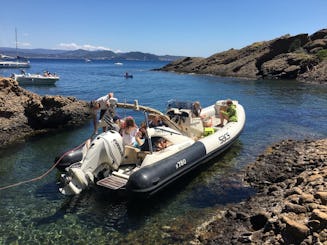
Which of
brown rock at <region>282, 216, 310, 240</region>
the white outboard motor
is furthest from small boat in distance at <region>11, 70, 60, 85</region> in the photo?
brown rock at <region>282, 216, 310, 240</region>

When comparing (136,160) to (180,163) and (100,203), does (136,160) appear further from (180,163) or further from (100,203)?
(100,203)

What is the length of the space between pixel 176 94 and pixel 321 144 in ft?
82.3

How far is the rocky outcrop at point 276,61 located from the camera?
179 ft

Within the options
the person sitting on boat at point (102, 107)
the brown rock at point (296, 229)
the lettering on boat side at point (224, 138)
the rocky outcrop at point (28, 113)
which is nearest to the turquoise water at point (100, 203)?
the lettering on boat side at point (224, 138)

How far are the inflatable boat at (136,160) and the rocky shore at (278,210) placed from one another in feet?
5.95

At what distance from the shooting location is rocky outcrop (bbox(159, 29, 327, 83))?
5453cm

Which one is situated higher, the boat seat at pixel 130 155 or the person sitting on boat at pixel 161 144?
the person sitting on boat at pixel 161 144

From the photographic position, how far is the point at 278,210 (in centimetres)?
849

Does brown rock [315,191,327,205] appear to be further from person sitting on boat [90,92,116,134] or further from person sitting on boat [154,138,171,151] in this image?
person sitting on boat [90,92,116,134]

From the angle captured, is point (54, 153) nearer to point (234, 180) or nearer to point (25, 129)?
point (25, 129)

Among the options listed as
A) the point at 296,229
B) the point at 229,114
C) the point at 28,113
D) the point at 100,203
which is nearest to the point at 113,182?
the point at 100,203

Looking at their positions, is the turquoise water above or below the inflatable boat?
below

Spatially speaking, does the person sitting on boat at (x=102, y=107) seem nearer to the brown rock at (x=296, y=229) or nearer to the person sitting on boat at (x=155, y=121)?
the person sitting on boat at (x=155, y=121)

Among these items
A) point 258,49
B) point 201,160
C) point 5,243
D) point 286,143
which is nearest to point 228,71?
point 258,49
